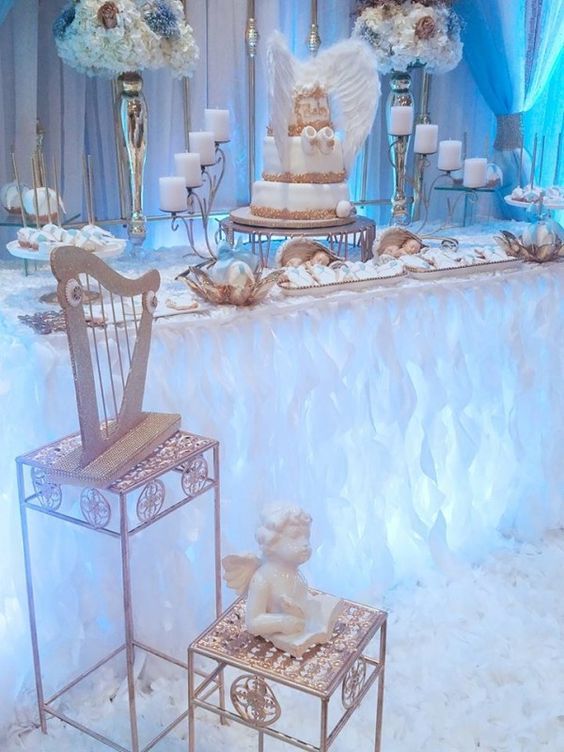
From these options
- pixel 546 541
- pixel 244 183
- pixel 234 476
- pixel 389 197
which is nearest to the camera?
pixel 234 476

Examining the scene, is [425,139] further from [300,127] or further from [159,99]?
[159,99]

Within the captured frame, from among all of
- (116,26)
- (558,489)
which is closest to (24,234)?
(116,26)

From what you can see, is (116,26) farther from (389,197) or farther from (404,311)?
(389,197)

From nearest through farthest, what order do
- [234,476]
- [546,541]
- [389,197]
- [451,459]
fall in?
[234,476] → [451,459] → [546,541] → [389,197]

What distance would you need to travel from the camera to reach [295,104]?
1998 millimetres

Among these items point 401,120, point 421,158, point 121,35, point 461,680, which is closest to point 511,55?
point 421,158

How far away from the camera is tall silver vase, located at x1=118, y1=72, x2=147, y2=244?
2.04 m

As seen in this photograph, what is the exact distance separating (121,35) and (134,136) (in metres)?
0.25

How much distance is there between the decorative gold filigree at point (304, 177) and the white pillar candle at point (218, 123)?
0.70 ft

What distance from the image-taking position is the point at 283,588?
1.12 meters

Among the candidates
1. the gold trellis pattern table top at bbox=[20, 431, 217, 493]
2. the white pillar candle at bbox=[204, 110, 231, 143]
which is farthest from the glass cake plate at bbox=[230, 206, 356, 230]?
the gold trellis pattern table top at bbox=[20, 431, 217, 493]

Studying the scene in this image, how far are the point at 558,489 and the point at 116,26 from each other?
1.53 m

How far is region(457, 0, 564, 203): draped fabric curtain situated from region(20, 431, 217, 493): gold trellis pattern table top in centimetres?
169

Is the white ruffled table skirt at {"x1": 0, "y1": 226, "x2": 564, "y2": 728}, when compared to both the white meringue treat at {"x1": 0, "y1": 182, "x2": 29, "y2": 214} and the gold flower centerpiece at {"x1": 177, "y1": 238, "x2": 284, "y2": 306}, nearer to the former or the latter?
the gold flower centerpiece at {"x1": 177, "y1": 238, "x2": 284, "y2": 306}
